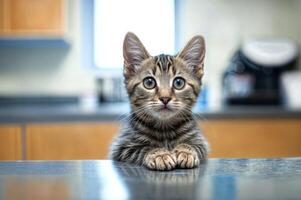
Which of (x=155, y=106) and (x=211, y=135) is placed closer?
(x=155, y=106)

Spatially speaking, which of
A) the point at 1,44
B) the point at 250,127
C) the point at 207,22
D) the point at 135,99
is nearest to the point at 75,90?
the point at 1,44

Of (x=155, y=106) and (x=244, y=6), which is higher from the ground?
(x=244, y=6)

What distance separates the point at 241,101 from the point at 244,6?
0.83 metres

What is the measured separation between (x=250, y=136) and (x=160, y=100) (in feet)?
4.51

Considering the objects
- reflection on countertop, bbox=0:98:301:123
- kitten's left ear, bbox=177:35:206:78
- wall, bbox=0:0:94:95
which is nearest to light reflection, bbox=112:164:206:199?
kitten's left ear, bbox=177:35:206:78

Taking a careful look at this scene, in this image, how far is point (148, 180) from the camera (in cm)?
74

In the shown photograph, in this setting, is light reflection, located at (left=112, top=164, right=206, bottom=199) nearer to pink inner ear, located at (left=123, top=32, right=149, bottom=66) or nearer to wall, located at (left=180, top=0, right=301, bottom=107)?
pink inner ear, located at (left=123, top=32, right=149, bottom=66)

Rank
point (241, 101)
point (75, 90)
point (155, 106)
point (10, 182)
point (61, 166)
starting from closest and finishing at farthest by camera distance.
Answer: point (10, 182), point (61, 166), point (155, 106), point (241, 101), point (75, 90)

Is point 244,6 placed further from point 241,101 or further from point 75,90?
point 75,90

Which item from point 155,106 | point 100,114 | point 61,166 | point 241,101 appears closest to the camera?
point 61,166

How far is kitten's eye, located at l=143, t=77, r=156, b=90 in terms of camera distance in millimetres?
1047

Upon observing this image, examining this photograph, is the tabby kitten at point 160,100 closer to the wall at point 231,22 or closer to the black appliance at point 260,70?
the black appliance at point 260,70

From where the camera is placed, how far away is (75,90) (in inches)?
113

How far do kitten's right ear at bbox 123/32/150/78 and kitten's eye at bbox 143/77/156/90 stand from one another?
7 centimetres
